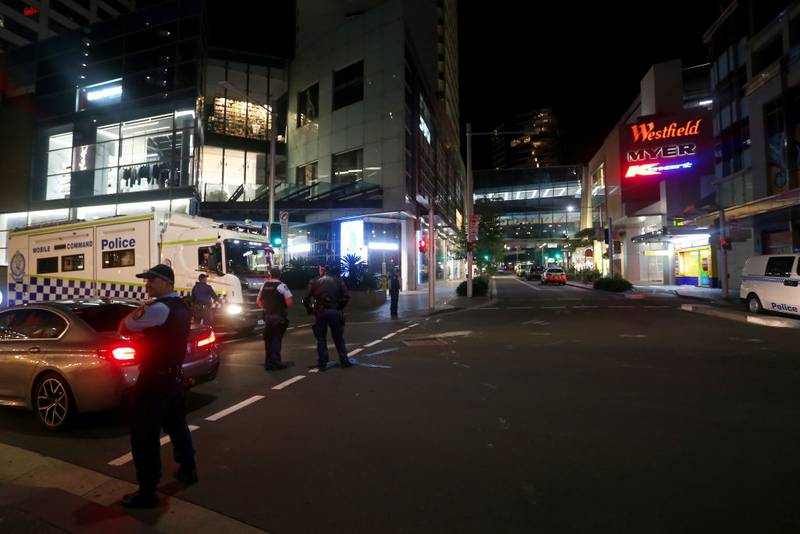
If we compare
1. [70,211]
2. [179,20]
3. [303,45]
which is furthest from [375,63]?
[70,211]

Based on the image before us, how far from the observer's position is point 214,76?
31375 mm

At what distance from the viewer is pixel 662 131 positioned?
27.7 metres

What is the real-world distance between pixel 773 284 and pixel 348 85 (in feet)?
83.5

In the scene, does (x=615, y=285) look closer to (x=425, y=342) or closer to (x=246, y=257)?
(x=425, y=342)

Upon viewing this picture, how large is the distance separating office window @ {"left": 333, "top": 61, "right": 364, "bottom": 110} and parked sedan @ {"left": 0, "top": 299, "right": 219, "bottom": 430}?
26.2 metres

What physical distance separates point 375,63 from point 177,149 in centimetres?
1313

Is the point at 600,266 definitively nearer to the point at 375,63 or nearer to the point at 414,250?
the point at 414,250

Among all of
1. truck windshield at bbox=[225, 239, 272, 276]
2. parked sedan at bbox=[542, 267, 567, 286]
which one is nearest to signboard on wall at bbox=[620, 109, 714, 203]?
parked sedan at bbox=[542, 267, 567, 286]

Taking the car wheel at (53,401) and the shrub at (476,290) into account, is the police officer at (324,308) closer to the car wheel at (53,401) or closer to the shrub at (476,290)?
the car wheel at (53,401)

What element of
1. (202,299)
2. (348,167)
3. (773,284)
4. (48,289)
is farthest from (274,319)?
(348,167)

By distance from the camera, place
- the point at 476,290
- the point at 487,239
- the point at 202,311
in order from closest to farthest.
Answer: the point at 202,311
the point at 476,290
the point at 487,239

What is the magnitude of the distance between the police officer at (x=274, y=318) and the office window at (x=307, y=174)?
23.4m

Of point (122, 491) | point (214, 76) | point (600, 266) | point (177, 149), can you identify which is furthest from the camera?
point (600, 266)

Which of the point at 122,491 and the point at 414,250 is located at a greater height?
the point at 414,250
